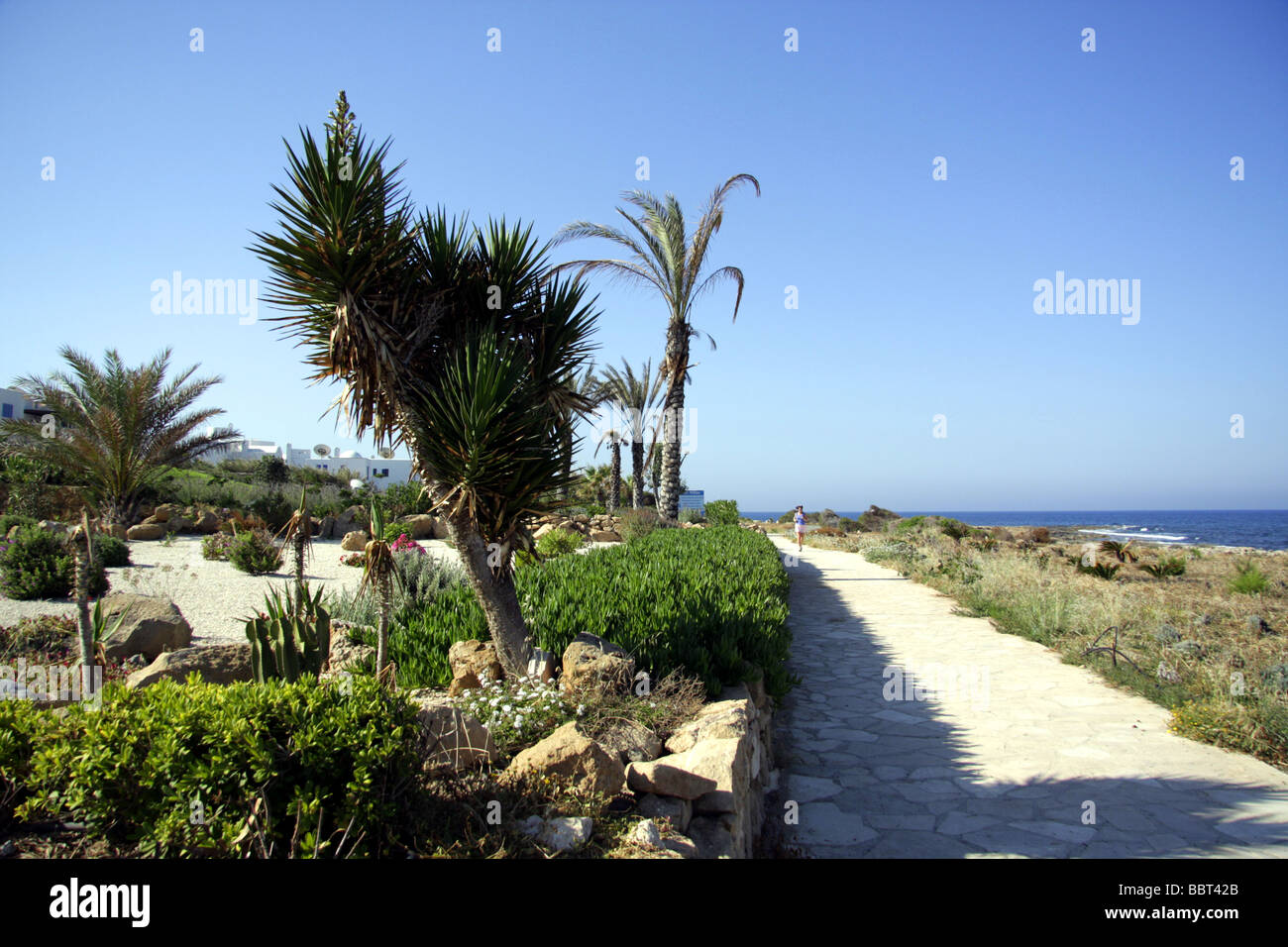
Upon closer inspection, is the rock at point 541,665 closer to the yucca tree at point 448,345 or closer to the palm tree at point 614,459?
the yucca tree at point 448,345

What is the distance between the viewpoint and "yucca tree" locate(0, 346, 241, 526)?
48.2ft

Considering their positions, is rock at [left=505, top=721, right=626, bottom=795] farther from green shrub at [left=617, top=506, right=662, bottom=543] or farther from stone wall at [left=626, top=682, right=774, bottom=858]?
green shrub at [left=617, top=506, right=662, bottom=543]

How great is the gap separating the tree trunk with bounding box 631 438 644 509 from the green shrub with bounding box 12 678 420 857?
23526mm

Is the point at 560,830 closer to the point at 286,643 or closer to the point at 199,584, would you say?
the point at 286,643

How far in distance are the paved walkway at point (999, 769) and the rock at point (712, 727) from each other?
2.52 ft

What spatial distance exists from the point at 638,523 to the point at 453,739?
54.5 ft

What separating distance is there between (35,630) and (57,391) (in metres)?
12.2

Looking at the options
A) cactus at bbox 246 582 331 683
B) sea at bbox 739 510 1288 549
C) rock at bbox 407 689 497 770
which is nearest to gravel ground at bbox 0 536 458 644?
cactus at bbox 246 582 331 683

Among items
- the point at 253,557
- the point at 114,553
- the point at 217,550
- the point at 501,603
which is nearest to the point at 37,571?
the point at 114,553

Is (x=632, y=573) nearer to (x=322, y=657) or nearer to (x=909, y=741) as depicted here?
(x=909, y=741)

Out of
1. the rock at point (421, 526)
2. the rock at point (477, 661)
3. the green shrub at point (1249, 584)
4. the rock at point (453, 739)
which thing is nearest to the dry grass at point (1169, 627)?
the green shrub at point (1249, 584)

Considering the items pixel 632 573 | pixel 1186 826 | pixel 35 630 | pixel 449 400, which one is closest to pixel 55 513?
pixel 35 630

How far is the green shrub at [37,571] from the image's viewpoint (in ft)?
26.4

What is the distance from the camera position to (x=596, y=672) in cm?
434
